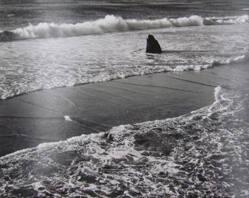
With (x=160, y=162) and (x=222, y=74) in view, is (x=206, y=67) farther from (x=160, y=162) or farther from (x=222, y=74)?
(x=160, y=162)

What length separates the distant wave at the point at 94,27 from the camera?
66.8 ft

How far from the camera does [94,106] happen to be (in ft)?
25.8

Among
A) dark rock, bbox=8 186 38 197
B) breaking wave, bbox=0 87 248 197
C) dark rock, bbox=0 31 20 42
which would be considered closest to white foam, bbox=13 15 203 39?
dark rock, bbox=0 31 20 42

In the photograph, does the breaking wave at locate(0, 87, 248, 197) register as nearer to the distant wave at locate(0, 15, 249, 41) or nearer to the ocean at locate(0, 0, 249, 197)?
the ocean at locate(0, 0, 249, 197)

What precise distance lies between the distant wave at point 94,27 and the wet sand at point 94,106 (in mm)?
10985

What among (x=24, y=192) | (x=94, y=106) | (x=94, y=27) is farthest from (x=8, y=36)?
(x=24, y=192)

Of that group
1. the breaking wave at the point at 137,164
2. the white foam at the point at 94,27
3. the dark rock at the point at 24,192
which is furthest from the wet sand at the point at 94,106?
the white foam at the point at 94,27

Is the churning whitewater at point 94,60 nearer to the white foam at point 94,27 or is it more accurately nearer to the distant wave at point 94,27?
the distant wave at point 94,27

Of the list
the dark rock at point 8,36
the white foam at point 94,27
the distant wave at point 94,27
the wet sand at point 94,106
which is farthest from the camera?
the white foam at point 94,27

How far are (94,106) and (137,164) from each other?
2.63m

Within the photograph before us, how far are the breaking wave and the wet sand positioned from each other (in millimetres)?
385

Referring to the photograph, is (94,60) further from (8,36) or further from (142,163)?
(8,36)

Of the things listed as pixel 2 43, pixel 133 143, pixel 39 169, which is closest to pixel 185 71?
pixel 133 143

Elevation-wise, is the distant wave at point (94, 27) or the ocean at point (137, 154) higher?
the distant wave at point (94, 27)
